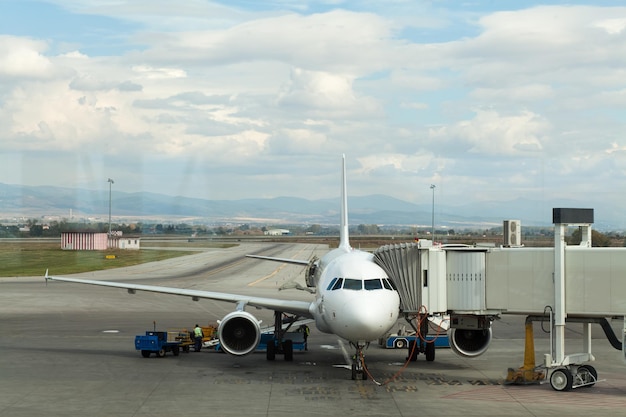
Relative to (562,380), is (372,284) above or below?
above

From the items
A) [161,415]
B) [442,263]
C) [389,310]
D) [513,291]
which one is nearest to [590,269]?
[513,291]

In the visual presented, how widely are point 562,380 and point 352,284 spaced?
7.37 metres

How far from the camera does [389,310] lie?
89.4ft

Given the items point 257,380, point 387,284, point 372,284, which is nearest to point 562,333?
point 387,284

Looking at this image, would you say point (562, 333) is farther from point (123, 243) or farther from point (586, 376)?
point (123, 243)

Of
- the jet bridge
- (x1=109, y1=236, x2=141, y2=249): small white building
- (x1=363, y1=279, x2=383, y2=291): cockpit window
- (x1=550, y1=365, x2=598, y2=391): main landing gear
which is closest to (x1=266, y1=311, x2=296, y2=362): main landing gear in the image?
the jet bridge

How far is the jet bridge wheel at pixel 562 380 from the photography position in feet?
87.8

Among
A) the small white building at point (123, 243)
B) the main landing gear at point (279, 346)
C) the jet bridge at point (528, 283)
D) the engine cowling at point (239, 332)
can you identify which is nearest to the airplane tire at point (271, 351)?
the main landing gear at point (279, 346)

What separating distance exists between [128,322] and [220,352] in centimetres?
1308

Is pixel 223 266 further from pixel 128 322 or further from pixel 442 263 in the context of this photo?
pixel 442 263

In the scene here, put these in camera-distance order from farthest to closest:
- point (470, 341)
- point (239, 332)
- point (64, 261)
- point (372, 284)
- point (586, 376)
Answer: point (64, 261) < point (470, 341) < point (239, 332) < point (586, 376) < point (372, 284)

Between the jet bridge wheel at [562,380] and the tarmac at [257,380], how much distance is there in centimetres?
30

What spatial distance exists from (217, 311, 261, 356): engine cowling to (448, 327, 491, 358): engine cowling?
7414mm

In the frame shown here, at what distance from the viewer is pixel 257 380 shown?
28406 mm
